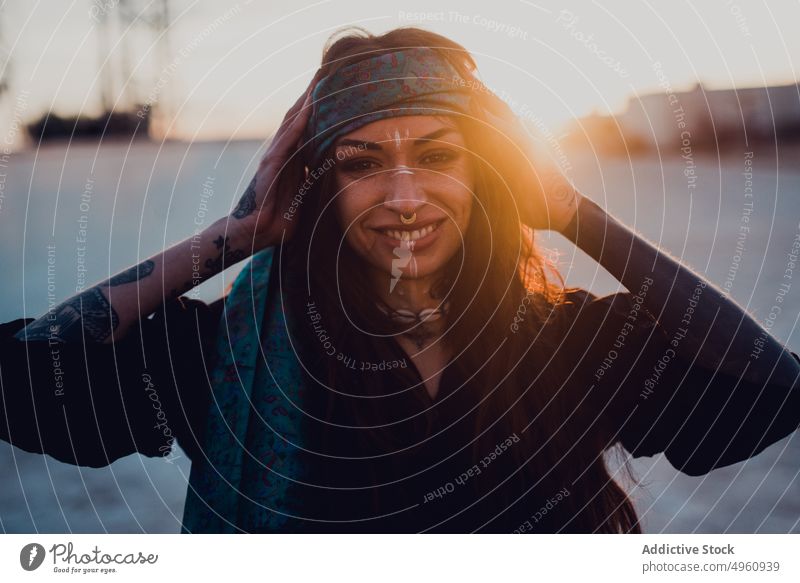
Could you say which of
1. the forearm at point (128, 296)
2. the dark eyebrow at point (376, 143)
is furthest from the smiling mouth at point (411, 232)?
the forearm at point (128, 296)

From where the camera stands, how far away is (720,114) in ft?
7.62

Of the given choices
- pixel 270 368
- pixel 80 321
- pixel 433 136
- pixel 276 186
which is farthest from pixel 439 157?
pixel 80 321

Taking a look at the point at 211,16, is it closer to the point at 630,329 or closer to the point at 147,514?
the point at 630,329

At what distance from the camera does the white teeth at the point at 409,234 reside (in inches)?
50.8

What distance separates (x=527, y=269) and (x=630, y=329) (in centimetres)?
16

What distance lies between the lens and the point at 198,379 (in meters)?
1.28

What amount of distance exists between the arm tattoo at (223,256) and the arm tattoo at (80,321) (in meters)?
0.07

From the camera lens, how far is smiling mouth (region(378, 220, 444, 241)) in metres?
1.29

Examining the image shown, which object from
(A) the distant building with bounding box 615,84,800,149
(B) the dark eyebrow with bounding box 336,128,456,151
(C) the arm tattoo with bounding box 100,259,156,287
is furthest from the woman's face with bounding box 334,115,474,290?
(A) the distant building with bounding box 615,84,800,149

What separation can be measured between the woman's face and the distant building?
21.7 inches

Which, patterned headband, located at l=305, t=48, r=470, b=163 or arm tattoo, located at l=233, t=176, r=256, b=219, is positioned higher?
patterned headband, located at l=305, t=48, r=470, b=163

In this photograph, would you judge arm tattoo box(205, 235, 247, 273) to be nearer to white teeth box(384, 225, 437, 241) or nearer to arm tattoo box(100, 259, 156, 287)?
arm tattoo box(100, 259, 156, 287)

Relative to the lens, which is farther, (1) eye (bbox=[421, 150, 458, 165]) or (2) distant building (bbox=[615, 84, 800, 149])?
(2) distant building (bbox=[615, 84, 800, 149])
